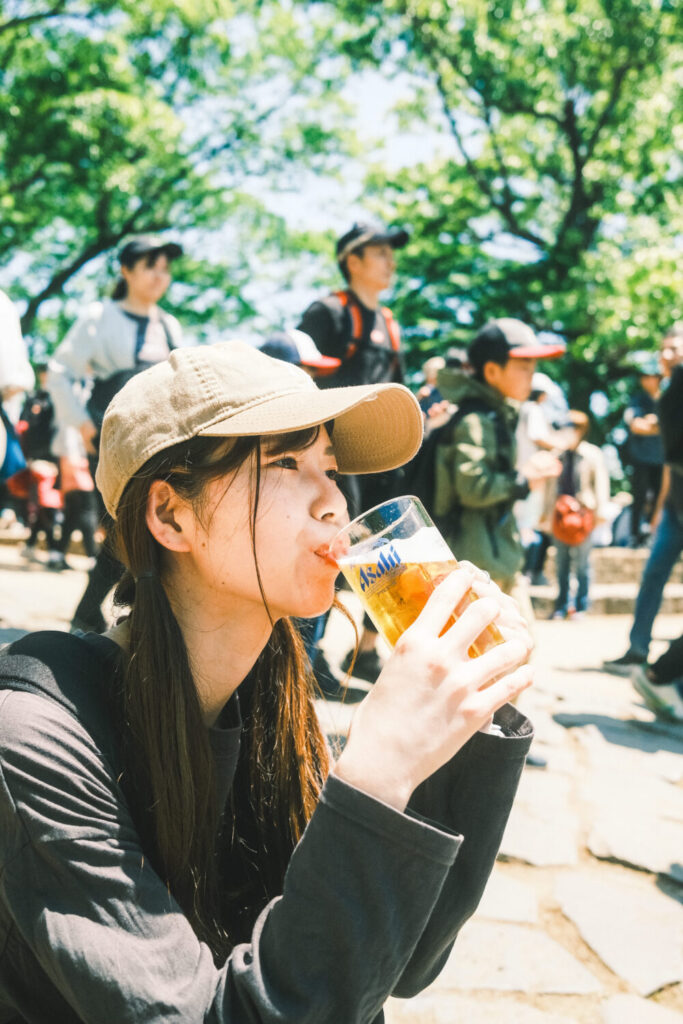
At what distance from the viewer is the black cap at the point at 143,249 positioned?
4256mm

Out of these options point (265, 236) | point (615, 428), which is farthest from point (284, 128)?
point (615, 428)

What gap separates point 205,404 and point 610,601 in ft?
26.4

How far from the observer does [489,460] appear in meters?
3.69

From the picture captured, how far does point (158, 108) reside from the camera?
1471 centimetres

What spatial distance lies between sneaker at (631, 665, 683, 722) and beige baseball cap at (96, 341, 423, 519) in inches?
137

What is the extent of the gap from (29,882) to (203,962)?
0.22 metres

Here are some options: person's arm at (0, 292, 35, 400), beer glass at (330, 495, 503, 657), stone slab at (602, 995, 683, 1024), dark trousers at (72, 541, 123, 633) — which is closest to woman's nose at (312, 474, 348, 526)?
beer glass at (330, 495, 503, 657)

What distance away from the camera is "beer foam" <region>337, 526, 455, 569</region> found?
3.89 ft

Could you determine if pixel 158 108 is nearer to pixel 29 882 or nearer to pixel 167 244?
pixel 167 244

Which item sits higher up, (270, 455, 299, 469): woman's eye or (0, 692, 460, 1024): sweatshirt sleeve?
(270, 455, 299, 469): woman's eye

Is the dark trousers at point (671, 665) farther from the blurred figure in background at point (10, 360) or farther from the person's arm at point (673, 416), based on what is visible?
the blurred figure in background at point (10, 360)

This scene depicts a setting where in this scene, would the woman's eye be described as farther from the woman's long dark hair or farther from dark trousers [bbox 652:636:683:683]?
dark trousers [bbox 652:636:683:683]

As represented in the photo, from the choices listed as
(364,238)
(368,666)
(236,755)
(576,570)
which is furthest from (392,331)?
(576,570)

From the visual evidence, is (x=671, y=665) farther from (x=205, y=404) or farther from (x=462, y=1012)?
(x=205, y=404)
